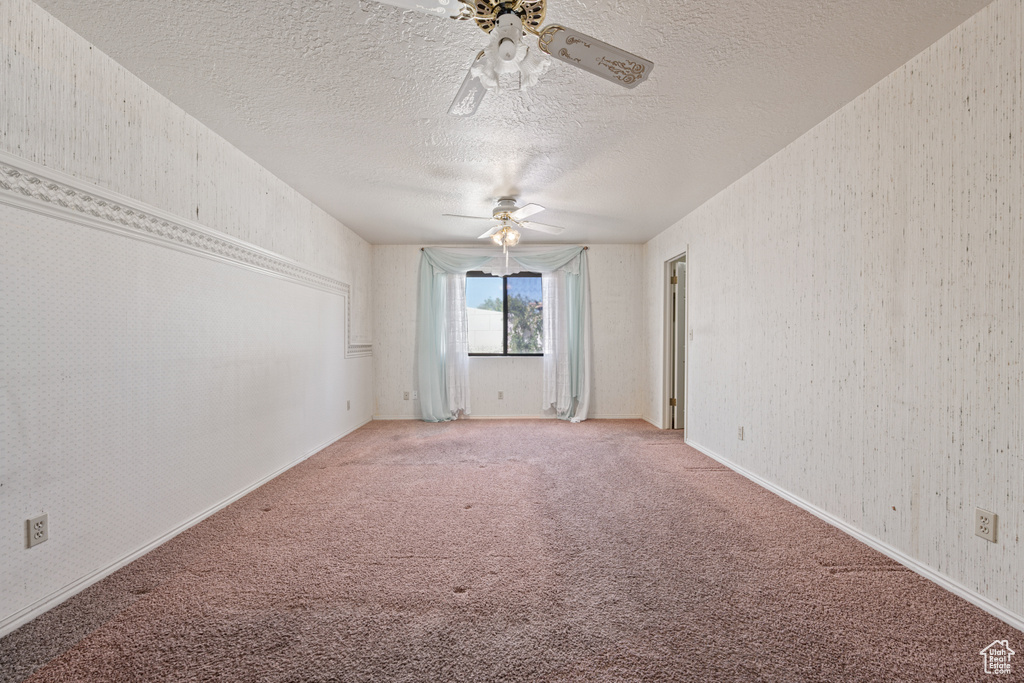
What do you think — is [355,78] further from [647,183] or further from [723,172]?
[723,172]

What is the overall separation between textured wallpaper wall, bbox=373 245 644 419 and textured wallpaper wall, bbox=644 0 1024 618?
→ 8.19ft

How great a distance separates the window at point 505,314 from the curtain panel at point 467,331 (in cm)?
27

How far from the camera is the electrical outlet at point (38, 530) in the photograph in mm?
1563

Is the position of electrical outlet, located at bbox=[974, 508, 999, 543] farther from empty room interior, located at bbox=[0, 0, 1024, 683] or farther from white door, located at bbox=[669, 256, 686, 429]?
white door, located at bbox=[669, 256, 686, 429]

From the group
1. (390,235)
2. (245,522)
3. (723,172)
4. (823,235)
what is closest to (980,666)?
(823,235)

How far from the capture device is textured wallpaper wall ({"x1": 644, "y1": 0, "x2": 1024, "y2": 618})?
1.55 m

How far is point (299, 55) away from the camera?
1.81 meters

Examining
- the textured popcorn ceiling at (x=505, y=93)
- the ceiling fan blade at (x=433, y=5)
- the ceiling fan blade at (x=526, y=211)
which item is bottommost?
the ceiling fan blade at (x=433, y=5)

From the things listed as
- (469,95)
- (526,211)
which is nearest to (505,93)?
(469,95)

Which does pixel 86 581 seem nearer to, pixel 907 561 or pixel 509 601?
pixel 509 601

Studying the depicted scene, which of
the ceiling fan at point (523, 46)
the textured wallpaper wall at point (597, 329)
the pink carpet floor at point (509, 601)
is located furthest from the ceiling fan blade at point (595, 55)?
the textured wallpaper wall at point (597, 329)

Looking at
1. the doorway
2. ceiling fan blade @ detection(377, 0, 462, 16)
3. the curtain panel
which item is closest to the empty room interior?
ceiling fan blade @ detection(377, 0, 462, 16)

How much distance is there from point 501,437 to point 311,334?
217 cm

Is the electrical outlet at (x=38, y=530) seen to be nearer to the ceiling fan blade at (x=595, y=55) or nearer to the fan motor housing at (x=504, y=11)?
the fan motor housing at (x=504, y=11)
